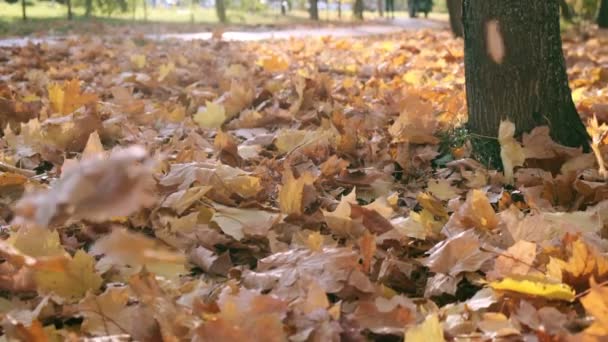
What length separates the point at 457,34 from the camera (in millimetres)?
9977

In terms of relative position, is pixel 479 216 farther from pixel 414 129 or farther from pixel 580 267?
pixel 414 129

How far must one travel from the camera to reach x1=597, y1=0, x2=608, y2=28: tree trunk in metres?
11.4

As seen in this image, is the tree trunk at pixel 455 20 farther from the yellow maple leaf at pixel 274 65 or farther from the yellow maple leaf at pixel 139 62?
the yellow maple leaf at pixel 139 62

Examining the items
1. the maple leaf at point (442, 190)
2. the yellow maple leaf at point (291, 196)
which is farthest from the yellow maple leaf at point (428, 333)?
the maple leaf at point (442, 190)

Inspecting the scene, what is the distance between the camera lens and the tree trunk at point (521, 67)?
7.84ft

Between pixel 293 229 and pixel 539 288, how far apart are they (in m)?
0.75

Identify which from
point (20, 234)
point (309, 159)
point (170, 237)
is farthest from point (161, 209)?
point (309, 159)

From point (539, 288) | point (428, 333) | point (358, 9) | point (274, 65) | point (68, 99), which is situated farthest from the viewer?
point (358, 9)

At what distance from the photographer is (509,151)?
2244mm

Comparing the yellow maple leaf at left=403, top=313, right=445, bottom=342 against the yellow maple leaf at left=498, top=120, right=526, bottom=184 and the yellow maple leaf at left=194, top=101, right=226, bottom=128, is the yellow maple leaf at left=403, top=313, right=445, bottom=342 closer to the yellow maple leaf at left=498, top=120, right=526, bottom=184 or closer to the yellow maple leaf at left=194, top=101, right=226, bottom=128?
the yellow maple leaf at left=498, top=120, right=526, bottom=184

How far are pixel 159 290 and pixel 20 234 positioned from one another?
432 millimetres

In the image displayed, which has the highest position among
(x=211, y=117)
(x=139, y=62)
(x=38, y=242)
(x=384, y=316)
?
(x=139, y=62)

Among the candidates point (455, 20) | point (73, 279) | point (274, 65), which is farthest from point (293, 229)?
point (455, 20)

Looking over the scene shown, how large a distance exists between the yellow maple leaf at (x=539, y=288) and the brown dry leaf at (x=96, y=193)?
2.89ft
